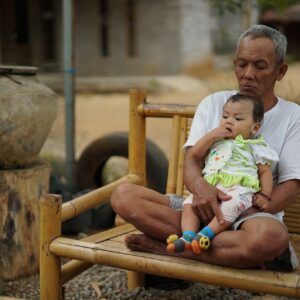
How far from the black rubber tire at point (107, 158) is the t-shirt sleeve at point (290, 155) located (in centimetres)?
200

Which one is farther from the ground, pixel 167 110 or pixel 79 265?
pixel 167 110

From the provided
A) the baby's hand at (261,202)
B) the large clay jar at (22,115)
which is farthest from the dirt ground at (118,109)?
the baby's hand at (261,202)

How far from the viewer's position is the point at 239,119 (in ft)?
8.50

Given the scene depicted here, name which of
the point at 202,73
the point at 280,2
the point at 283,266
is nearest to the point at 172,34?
the point at 202,73

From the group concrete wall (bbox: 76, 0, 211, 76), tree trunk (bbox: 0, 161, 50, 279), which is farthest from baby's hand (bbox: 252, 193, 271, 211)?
concrete wall (bbox: 76, 0, 211, 76)

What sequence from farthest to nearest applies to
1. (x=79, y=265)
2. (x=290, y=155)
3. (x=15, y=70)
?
(x=15, y=70) → (x=79, y=265) → (x=290, y=155)

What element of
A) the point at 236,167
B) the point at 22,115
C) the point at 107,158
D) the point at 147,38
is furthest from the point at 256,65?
the point at 147,38

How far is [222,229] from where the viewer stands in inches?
99.6

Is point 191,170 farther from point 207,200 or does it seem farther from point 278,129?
point 278,129

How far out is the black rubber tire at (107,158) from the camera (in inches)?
187

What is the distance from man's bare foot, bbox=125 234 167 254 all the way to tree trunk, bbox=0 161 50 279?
1260mm

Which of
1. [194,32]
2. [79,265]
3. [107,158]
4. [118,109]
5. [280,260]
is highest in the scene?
[194,32]

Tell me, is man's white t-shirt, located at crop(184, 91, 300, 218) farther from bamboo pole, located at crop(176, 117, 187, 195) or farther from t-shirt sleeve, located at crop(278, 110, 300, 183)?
bamboo pole, located at crop(176, 117, 187, 195)

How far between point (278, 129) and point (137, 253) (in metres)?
0.77
